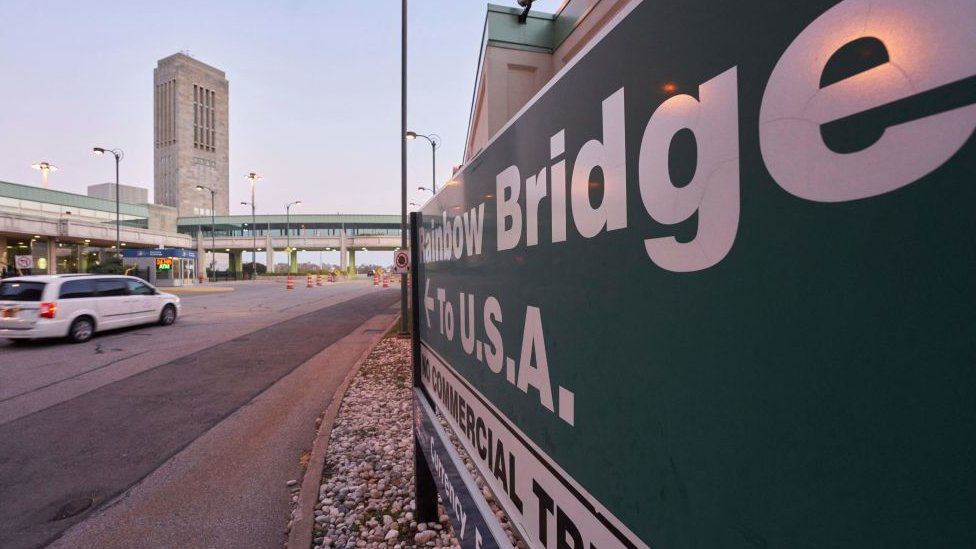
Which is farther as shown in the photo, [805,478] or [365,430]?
[365,430]

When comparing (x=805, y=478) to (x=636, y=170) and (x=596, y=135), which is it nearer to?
(x=636, y=170)

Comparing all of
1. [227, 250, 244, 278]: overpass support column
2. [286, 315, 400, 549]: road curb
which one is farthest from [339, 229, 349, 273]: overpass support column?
[286, 315, 400, 549]: road curb

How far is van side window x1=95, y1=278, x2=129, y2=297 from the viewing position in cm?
1199

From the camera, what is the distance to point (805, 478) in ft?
1.81

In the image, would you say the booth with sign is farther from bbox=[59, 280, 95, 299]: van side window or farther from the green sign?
the green sign

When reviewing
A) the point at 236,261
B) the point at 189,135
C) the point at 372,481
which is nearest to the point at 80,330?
the point at 372,481

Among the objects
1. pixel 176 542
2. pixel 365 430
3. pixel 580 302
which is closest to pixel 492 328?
pixel 580 302

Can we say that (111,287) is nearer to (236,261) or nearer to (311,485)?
(311,485)

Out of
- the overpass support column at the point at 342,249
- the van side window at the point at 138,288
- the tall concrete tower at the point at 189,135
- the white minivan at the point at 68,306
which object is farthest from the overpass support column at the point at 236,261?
the white minivan at the point at 68,306

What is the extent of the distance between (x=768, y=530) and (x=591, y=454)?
41cm

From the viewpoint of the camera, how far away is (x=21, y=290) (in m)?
10.7

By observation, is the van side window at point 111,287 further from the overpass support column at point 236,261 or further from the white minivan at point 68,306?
the overpass support column at point 236,261

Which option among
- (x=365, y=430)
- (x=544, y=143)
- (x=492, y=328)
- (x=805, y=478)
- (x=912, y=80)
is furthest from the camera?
(x=365, y=430)

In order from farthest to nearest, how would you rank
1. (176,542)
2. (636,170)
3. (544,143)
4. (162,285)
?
(162,285), (176,542), (544,143), (636,170)
